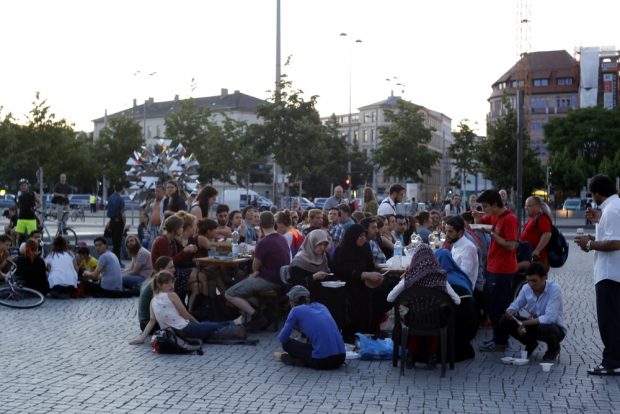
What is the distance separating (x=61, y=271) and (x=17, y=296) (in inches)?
46.5

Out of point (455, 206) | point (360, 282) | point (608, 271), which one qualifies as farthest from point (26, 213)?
point (608, 271)

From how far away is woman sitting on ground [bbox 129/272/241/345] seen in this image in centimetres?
1159

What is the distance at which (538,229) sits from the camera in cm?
1396

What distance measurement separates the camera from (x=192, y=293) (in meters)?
13.5

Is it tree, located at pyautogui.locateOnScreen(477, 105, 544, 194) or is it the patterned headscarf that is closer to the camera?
the patterned headscarf

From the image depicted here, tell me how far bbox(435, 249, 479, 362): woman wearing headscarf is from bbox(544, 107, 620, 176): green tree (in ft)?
298

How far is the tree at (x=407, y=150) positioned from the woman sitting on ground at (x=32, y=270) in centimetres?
4462

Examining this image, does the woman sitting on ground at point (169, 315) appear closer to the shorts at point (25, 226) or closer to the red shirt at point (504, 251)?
the red shirt at point (504, 251)

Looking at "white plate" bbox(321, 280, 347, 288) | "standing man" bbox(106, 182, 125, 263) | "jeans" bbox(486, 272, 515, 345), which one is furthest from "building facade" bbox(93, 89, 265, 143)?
"jeans" bbox(486, 272, 515, 345)

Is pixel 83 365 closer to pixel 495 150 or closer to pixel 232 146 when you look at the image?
pixel 495 150

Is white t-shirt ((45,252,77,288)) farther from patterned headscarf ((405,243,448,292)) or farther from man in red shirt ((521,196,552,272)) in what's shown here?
patterned headscarf ((405,243,448,292))

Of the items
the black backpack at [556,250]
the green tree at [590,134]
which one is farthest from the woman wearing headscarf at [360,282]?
the green tree at [590,134]

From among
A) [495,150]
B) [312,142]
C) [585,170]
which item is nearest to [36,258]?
[312,142]

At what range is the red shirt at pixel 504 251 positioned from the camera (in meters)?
11.6
